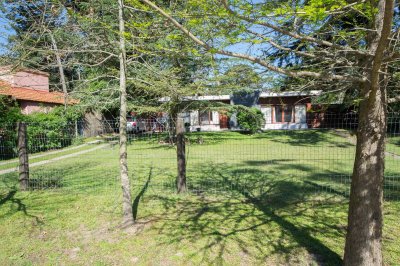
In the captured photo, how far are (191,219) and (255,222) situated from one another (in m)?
1.05

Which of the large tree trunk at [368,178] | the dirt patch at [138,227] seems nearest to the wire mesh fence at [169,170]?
the dirt patch at [138,227]

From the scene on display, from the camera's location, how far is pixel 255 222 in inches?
184

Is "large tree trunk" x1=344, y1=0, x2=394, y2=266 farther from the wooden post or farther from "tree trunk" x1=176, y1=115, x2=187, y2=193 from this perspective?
the wooden post

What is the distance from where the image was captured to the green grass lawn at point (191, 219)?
3.72 m

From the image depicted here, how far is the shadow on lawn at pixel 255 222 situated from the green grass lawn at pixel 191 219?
0.05 ft

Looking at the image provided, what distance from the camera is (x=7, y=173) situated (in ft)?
29.5

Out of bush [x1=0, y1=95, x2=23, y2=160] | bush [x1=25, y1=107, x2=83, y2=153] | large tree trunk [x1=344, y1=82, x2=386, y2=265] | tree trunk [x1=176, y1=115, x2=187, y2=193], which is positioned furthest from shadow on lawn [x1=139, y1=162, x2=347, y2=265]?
bush [x1=25, y1=107, x2=83, y2=153]

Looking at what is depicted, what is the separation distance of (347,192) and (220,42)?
520 cm

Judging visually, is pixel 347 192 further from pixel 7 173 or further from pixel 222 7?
pixel 7 173

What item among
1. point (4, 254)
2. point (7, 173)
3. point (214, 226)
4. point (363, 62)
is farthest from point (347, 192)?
point (7, 173)

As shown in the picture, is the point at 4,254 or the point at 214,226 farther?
the point at 214,226

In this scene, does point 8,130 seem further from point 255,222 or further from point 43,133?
point 255,222

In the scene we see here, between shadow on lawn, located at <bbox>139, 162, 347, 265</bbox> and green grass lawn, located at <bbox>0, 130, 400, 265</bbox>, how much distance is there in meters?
0.01

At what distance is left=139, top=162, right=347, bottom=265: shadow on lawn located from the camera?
3.71m
